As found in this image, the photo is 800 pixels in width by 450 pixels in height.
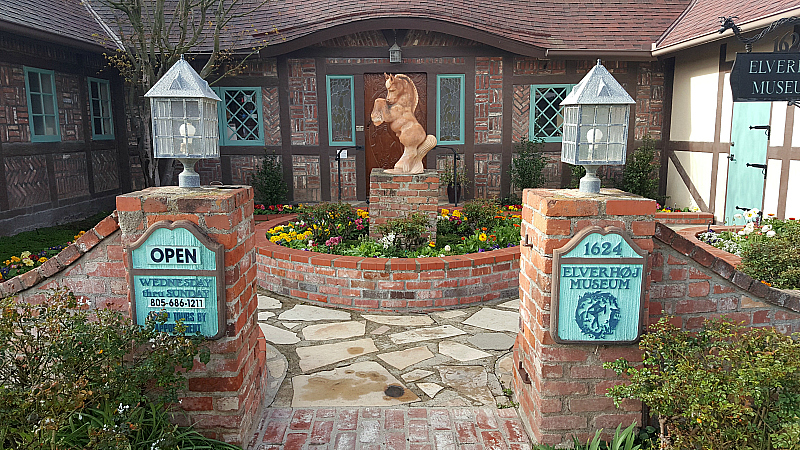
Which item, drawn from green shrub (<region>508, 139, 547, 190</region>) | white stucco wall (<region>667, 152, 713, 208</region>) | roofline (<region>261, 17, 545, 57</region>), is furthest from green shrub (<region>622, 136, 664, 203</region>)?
roofline (<region>261, 17, 545, 57</region>)

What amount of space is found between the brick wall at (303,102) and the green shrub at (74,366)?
800 centimetres

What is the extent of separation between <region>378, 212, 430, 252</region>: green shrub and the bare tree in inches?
170

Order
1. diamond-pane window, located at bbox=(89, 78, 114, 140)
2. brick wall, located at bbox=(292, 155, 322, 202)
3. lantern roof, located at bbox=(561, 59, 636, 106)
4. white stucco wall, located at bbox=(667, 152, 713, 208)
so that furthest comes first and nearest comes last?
brick wall, located at bbox=(292, 155, 322, 202)
diamond-pane window, located at bbox=(89, 78, 114, 140)
white stucco wall, located at bbox=(667, 152, 713, 208)
lantern roof, located at bbox=(561, 59, 636, 106)

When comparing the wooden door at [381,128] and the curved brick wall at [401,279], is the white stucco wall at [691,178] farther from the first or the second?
the curved brick wall at [401,279]

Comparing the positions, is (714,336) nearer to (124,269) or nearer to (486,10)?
(124,269)

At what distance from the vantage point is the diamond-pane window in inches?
405

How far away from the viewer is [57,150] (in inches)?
362

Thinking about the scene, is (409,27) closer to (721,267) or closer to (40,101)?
(40,101)

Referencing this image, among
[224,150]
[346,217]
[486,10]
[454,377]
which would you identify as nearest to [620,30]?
[486,10]

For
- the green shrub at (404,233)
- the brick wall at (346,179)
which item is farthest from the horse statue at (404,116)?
the brick wall at (346,179)

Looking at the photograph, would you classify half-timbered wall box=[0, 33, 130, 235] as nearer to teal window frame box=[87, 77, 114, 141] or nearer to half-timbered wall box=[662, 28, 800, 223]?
teal window frame box=[87, 77, 114, 141]

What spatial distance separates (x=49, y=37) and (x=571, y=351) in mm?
8974

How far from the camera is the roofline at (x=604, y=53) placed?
9.48m

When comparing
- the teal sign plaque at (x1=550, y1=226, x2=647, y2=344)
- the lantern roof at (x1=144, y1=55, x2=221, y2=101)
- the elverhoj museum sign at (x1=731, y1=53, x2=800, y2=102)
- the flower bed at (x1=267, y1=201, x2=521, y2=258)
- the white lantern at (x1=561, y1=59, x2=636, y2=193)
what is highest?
the elverhoj museum sign at (x1=731, y1=53, x2=800, y2=102)
